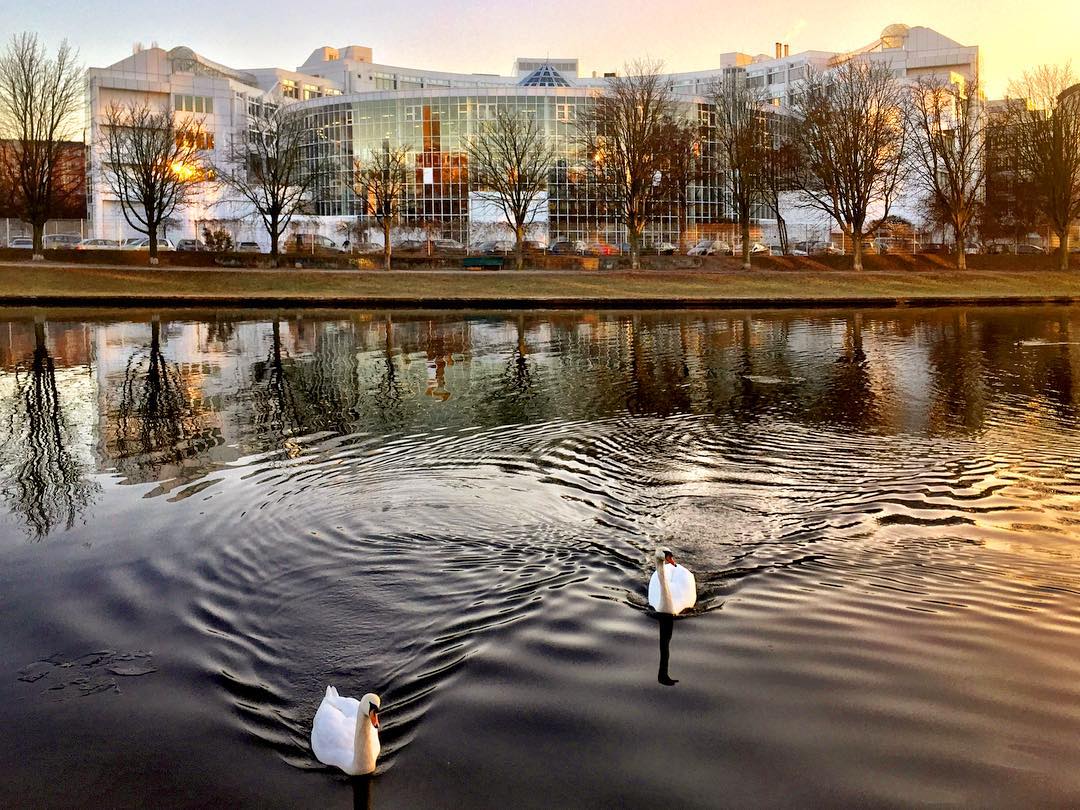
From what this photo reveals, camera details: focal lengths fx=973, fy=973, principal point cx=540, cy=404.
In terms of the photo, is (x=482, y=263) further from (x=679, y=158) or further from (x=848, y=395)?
(x=848, y=395)

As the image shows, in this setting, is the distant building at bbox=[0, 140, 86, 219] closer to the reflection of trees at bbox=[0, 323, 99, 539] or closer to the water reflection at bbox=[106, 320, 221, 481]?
the water reflection at bbox=[106, 320, 221, 481]

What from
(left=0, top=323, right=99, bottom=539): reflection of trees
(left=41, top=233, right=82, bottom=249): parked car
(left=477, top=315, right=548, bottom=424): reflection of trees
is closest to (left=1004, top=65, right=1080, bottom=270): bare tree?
(left=477, top=315, right=548, bottom=424): reflection of trees

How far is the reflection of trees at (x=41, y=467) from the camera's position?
1112 cm

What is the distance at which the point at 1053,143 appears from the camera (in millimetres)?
65750

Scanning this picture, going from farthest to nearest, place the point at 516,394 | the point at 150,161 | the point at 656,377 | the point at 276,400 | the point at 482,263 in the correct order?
the point at 482,263 < the point at 150,161 < the point at 656,377 < the point at 516,394 < the point at 276,400

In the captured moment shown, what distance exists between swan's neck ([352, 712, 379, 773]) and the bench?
2517 inches

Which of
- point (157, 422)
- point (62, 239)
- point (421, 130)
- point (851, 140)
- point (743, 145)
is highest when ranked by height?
point (421, 130)

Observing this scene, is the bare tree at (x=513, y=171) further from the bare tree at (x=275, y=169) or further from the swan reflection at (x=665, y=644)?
the swan reflection at (x=665, y=644)

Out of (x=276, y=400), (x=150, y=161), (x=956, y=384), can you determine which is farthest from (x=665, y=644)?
(x=150, y=161)

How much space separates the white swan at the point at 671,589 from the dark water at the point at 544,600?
0.55ft

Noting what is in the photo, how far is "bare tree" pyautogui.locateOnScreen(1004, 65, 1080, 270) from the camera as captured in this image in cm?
6569

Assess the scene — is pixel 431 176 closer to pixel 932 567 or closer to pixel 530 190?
pixel 530 190

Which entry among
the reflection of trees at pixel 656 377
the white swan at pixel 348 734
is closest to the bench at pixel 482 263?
the reflection of trees at pixel 656 377

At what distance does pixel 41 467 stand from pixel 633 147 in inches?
2257
